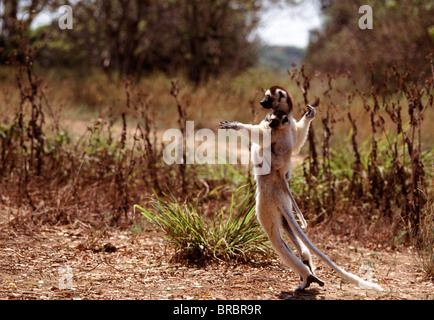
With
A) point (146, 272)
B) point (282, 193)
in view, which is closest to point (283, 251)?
point (282, 193)

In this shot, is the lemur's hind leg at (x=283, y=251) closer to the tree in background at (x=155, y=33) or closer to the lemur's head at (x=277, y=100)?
the lemur's head at (x=277, y=100)

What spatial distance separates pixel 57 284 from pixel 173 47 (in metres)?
17.8

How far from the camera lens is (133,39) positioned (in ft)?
53.5

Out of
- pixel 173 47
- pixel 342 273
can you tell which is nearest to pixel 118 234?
pixel 342 273

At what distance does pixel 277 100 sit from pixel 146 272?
1.91 m

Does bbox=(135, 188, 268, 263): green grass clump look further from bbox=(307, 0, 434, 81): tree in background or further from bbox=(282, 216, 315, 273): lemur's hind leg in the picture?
bbox=(307, 0, 434, 81): tree in background

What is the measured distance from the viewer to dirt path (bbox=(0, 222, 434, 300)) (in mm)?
3734

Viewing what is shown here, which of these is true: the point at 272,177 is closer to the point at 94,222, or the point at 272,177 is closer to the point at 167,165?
the point at 94,222

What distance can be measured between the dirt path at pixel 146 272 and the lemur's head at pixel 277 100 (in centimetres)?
136

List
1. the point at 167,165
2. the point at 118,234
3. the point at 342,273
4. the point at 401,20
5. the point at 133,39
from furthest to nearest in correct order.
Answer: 1. the point at 133,39
2. the point at 401,20
3. the point at 167,165
4. the point at 118,234
5. the point at 342,273

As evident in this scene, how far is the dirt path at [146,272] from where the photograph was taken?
3734 millimetres

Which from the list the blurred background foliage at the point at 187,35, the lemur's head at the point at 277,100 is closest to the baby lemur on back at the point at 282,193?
the lemur's head at the point at 277,100

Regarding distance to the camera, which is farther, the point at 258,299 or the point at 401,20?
the point at 401,20

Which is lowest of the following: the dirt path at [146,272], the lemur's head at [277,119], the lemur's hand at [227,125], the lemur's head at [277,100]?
the dirt path at [146,272]
